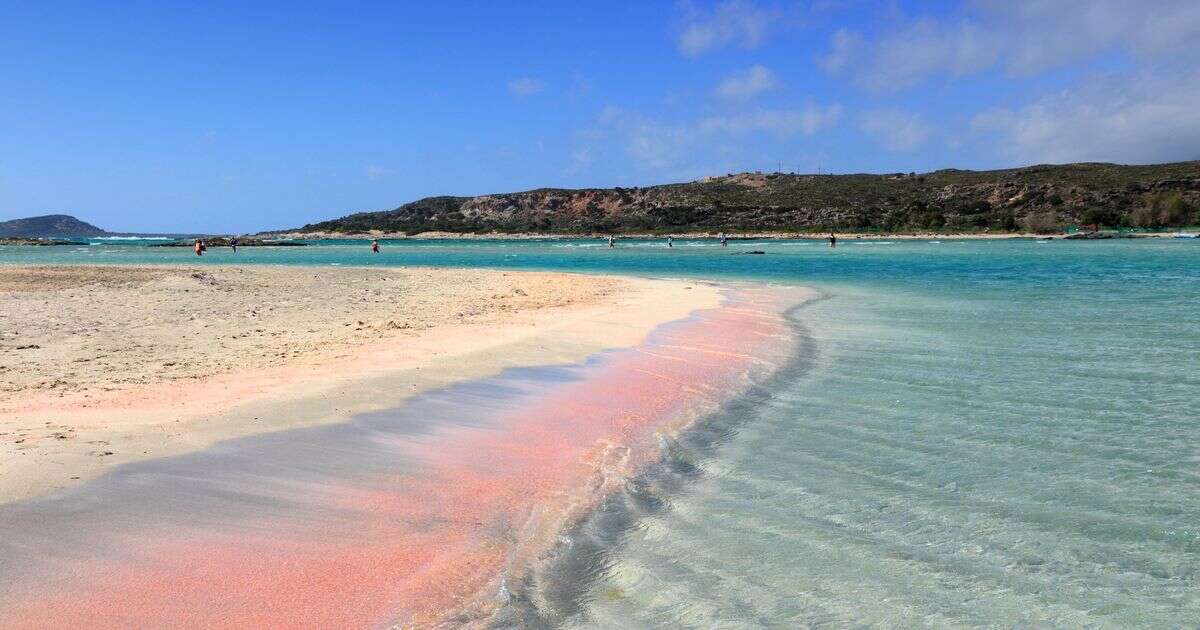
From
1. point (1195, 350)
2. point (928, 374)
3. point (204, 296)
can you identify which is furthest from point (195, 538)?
point (204, 296)

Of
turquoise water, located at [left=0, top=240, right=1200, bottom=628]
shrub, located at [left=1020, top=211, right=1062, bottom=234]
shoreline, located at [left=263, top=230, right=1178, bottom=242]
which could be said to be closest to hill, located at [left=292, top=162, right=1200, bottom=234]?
shrub, located at [left=1020, top=211, right=1062, bottom=234]

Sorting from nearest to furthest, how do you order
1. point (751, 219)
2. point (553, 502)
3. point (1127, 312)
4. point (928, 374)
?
1. point (553, 502)
2. point (928, 374)
3. point (1127, 312)
4. point (751, 219)

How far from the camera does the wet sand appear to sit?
4039mm

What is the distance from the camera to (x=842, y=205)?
4904 inches

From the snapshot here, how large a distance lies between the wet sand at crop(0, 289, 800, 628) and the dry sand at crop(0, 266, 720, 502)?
0.68 metres

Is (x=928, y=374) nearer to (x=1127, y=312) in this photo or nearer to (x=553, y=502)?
(x=553, y=502)

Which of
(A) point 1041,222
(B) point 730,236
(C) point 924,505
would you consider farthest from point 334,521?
(B) point 730,236

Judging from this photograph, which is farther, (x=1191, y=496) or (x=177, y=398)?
(x=177, y=398)

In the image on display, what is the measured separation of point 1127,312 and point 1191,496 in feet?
44.7

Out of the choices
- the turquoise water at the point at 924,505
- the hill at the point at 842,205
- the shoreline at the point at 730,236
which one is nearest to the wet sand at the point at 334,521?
the turquoise water at the point at 924,505

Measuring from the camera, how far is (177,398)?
839 centimetres

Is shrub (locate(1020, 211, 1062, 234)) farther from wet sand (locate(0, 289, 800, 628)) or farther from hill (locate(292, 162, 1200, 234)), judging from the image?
wet sand (locate(0, 289, 800, 628))

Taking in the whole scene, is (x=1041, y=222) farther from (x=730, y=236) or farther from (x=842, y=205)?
(x=730, y=236)

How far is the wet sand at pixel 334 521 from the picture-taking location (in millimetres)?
4039
